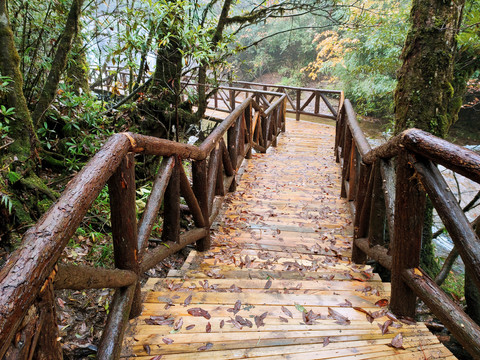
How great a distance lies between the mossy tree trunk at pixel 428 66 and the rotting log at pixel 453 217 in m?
1.92

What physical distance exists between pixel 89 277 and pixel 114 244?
0.37 m

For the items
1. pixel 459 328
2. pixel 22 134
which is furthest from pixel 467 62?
pixel 22 134

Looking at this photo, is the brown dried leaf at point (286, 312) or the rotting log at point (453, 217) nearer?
the rotting log at point (453, 217)

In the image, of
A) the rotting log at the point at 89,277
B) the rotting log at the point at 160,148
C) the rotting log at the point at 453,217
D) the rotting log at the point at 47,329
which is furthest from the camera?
the rotting log at the point at 160,148

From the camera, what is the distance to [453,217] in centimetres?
152

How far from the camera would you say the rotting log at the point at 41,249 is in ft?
2.52

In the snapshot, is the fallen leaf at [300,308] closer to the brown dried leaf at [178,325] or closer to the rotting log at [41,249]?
the brown dried leaf at [178,325]

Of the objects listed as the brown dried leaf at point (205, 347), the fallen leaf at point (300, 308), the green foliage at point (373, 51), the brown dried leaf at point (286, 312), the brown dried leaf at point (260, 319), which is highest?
the green foliage at point (373, 51)

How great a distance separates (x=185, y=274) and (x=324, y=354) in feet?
4.34

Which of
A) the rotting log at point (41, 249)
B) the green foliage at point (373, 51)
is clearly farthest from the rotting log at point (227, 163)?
the green foliage at point (373, 51)

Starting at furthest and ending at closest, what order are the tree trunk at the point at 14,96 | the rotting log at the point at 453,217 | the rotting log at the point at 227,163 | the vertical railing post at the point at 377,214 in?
the rotting log at the point at 227,163 → the tree trunk at the point at 14,96 → the vertical railing post at the point at 377,214 → the rotting log at the point at 453,217

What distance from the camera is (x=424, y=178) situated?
167 cm

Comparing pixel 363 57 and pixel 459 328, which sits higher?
pixel 363 57

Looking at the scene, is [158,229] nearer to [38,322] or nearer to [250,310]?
[250,310]
